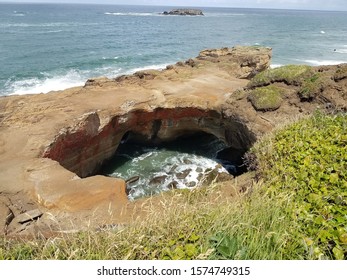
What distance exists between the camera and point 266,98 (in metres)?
15.2

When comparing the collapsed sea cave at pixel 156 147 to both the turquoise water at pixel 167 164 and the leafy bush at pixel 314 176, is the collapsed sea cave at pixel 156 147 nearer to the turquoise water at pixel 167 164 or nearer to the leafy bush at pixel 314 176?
the turquoise water at pixel 167 164

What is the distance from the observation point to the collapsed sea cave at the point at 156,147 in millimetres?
14391

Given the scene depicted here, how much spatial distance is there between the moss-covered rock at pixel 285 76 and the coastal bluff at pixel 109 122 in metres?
0.05

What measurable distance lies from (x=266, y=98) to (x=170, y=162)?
19.7 ft

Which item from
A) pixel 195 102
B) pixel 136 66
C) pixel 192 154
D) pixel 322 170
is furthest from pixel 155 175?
pixel 136 66

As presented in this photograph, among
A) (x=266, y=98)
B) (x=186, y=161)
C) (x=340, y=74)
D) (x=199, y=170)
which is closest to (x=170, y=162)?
(x=186, y=161)

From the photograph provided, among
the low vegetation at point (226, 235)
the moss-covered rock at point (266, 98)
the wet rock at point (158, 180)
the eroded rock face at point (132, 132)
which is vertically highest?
the low vegetation at point (226, 235)

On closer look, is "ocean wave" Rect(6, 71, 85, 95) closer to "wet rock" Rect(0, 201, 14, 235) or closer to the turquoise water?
the turquoise water

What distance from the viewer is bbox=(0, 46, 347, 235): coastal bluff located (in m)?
9.05

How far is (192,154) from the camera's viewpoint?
59.8 ft

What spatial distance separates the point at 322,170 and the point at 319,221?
2071 mm

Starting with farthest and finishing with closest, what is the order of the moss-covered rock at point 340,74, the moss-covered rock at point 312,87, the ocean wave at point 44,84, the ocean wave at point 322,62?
the ocean wave at point 322,62 < the ocean wave at point 44,84 < the moss-covered rock at point 312,87 < the moss-covered rock at point 340,74

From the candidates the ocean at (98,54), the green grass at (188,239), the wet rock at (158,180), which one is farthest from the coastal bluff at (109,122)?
the ocean at (98,54)

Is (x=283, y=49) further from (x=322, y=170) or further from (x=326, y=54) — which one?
(x=322, y=170)
